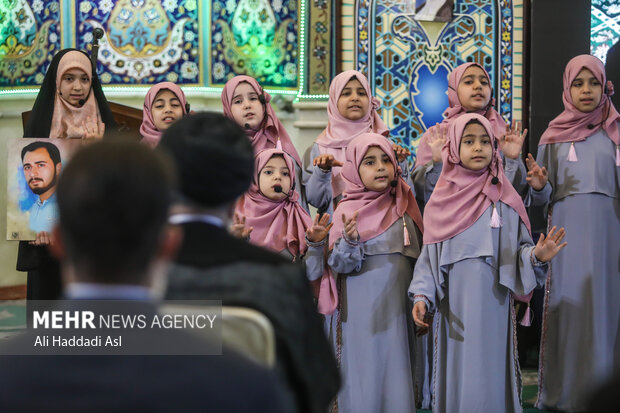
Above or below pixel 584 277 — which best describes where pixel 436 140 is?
above

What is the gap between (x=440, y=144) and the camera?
5160 mm

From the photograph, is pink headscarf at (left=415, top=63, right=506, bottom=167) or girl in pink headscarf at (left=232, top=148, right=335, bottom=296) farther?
pink headscarf at (left=415, top=63, right=506, bottom=167)

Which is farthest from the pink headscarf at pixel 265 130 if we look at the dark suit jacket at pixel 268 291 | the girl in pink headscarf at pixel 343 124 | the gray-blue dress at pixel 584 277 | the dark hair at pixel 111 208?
the dark hair at pixel 111 208

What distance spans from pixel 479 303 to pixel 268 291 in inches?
101

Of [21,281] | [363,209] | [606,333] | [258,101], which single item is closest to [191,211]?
[363,209]

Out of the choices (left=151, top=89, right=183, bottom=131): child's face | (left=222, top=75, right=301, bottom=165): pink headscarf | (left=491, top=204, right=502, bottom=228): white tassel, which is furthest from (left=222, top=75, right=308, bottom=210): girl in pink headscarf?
(left=491, top=204, right=502, bottom=228): white tassel

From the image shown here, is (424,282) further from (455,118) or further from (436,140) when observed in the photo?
(455,118)

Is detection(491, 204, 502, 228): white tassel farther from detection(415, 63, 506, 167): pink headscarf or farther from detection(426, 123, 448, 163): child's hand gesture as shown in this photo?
detection(415, 63, 506, 167): pink headscarf

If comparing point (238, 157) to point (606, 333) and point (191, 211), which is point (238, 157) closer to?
point (191, 211)

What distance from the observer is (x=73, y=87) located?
187 inches

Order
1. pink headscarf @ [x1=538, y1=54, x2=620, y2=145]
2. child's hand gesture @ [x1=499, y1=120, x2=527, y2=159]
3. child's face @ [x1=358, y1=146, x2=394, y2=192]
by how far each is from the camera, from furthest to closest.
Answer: pink headscarf @ [x1=538, y1=54, x2=620, y2=145], child's hand gesture @ [x1=499, y1=120, x2=527, y2=159], child's face @ [x1=358, y1=146, x2=394, y2=192]

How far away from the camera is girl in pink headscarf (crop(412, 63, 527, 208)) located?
16.8 feet

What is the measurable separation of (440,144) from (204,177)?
3274mm

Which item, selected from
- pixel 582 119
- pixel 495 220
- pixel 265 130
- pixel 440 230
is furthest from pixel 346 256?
pixel 582 119
